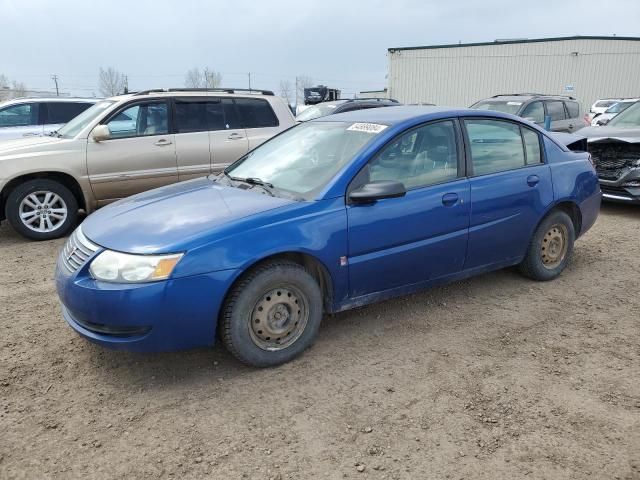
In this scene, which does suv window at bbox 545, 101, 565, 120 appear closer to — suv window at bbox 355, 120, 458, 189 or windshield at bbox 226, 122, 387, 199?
suv window at bbox 355, 120, 458, 189

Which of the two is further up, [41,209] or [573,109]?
[573,109]

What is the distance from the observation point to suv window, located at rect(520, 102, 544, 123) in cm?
1113

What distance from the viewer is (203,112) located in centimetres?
726

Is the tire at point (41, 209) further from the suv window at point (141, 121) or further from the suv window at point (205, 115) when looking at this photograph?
the suv window at point (205, 115)

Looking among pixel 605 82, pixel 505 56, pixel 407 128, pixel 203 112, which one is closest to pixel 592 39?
pixel 605 82

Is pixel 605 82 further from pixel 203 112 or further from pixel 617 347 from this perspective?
pixel 617 347

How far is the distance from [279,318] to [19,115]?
9353mm

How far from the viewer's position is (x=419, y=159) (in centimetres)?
385

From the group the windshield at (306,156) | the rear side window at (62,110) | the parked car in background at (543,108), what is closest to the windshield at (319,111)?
the parked car in background at (543,108)

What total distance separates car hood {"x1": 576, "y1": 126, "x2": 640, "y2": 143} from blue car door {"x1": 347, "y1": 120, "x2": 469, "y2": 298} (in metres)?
4.71

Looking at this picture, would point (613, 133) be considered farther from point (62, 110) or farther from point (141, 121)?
point (62, 110)

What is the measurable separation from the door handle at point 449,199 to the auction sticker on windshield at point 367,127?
661 mm

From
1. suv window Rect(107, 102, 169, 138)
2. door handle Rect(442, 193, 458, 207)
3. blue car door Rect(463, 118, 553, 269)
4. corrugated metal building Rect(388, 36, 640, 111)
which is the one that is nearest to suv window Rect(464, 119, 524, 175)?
blue car door Rect(463, 118, 553, 269)

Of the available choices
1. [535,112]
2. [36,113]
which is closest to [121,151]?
[36,113]
